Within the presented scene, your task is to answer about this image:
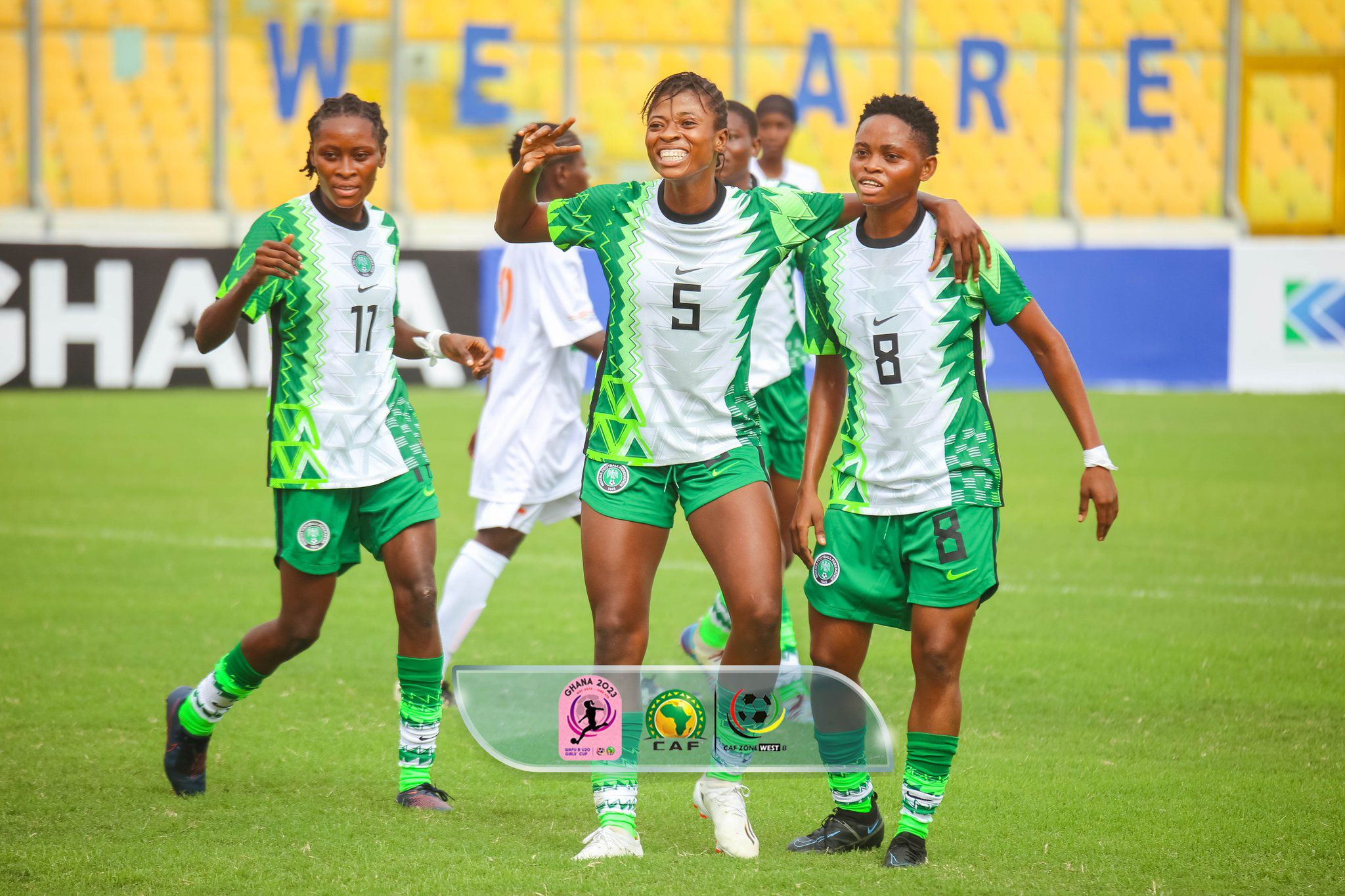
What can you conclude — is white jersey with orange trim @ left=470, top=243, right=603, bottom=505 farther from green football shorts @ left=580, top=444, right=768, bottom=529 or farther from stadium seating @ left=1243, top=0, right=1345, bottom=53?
stadium seating @ left=1243, top=0, right=1345, bottom=53

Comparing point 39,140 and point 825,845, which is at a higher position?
point 39,140

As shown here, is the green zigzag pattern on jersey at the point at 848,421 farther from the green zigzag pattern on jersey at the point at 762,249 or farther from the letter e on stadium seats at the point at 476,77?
the letter e on stadium seats at the point at 476,77

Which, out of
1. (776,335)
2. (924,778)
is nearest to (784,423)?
(776,335)

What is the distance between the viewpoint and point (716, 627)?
6426 millimetres

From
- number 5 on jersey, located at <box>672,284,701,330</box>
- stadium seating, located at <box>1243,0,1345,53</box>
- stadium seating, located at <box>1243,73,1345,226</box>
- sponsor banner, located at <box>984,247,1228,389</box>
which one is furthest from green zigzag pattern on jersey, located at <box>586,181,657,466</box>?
stadium seating, located at <box>1243,0,1345,53</box>

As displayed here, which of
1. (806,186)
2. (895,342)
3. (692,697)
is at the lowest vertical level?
(692,697)

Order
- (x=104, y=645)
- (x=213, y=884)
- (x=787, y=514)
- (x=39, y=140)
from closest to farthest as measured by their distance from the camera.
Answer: (x=213, y=884), (x=787, y=514), (x=104, y=645), (x=39, y=140)

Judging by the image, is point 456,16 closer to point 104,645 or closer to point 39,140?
point 39,140

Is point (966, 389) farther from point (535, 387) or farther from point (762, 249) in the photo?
point (535, 387)

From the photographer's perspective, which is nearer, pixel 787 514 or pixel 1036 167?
pixel 787 514

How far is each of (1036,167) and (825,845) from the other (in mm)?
21585

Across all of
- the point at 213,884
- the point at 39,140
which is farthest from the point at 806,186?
the point at 39,140

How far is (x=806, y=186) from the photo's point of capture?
710 cm

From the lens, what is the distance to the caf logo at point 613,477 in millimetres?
4297
